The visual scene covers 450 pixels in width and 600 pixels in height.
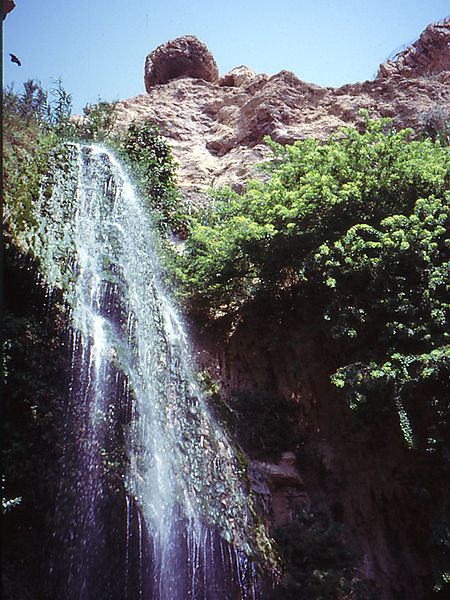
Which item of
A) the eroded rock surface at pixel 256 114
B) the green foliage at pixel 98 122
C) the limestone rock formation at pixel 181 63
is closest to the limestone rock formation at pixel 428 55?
the eroded rock surface at pixel 256 114

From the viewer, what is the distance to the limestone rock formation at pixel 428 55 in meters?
16.7

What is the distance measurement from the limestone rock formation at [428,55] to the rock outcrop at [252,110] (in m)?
0.04

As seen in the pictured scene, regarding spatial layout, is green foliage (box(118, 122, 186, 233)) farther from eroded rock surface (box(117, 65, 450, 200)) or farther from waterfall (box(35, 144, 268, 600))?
waterfall (box(35, 144, 268, 600))

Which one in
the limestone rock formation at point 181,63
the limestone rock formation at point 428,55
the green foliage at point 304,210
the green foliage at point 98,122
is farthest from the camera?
the limestone rock formation at point 181,63

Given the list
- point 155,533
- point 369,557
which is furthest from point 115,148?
point 369,557

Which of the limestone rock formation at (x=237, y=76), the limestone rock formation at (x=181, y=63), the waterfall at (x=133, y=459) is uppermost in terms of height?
the limestone rock formation at (x=181, y=63)

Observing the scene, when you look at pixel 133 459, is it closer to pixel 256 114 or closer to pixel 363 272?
pixel 363 272

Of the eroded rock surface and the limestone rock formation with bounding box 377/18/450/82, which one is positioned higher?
the limestone rock formation with bounding box 377/18/450/82

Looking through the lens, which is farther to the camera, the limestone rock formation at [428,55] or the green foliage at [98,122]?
the limestone rock formation at [428,55]

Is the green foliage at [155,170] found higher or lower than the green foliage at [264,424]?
higher

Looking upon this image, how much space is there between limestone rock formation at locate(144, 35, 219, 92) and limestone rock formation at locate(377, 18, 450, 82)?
604 cm

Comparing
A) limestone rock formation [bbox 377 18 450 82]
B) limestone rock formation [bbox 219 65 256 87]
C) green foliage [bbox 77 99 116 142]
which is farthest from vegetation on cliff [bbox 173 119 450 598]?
limestone rock formation [bbox 377 18 450 82]

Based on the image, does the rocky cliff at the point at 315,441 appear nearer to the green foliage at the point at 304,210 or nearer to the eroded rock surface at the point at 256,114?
the eroded rock surface at the point at 256,114

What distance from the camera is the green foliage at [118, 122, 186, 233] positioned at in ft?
34.4
